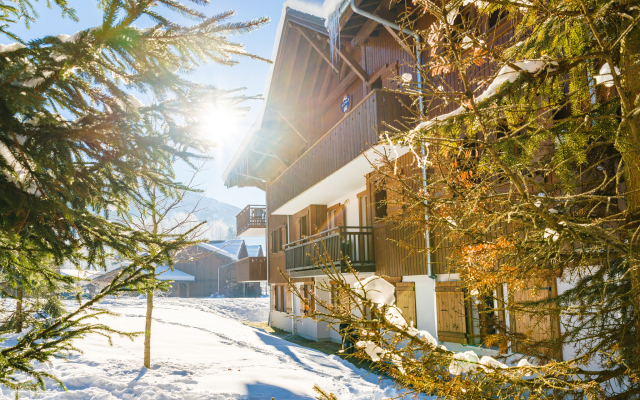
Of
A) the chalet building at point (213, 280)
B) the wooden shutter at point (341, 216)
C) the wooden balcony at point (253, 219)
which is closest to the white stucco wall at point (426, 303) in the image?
the wooden shutter at point (341, 216)

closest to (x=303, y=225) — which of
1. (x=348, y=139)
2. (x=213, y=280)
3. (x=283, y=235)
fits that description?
(x=283, y=235)

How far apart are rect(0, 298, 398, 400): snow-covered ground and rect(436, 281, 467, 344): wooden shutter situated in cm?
187

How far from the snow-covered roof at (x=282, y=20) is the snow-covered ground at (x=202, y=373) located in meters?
6.12

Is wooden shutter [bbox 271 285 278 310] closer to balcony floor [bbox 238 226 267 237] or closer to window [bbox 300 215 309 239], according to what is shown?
balcony floor [bbox 238 226 267 237]

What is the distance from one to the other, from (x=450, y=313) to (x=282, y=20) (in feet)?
35.1

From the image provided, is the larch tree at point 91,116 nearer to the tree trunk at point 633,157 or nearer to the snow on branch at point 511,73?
the snow on branch at point 511,73

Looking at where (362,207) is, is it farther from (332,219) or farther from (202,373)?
(202,373)

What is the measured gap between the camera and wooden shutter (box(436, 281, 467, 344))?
9070 mm

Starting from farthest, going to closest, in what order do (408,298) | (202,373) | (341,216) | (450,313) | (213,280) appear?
1. (213,280)
2. (341,216)
3. (408,298)
4. (450,313)
5. (202,373)

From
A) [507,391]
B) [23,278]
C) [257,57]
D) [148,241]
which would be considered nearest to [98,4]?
[257,57]

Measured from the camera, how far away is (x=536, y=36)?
3.06m

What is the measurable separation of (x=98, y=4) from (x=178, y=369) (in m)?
8.56

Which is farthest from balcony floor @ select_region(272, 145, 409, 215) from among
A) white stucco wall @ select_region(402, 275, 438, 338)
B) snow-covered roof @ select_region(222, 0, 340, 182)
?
snow-covered roof @ select_region(222, 0, 340, 182)

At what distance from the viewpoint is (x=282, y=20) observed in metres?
14.4
